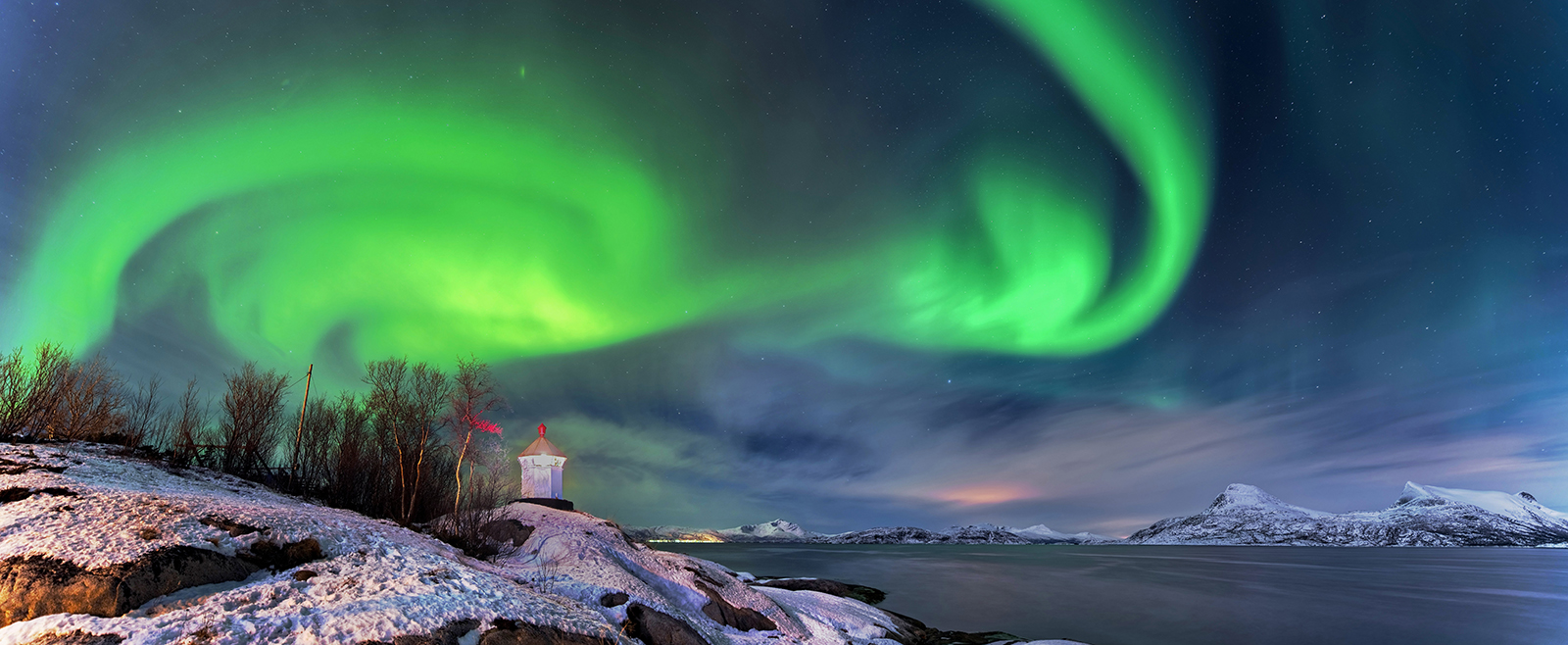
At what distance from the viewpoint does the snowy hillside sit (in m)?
9.05

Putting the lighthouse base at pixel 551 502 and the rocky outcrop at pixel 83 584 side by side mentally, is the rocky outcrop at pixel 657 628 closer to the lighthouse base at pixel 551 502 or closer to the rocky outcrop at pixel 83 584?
the rocky outcrop at pixel 83 584

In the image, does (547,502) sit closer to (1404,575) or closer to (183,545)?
(183,545)

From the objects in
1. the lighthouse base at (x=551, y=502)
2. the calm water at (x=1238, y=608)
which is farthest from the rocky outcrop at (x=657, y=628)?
the calm water at (x=1238, y=608)

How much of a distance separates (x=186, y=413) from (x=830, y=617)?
25.1m

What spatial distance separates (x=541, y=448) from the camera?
1175 inches

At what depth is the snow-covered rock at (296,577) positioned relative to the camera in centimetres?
927

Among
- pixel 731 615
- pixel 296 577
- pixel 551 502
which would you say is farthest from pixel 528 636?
pixel 551 502

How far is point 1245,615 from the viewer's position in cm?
4859

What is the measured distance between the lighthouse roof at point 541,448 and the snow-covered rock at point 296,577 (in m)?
11.2

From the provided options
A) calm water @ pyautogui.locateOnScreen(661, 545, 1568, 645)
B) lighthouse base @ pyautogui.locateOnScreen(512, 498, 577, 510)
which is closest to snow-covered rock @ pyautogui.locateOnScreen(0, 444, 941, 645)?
lighthouse base @ pyautogui.locateOnScreen(512, 498, 577, 510)

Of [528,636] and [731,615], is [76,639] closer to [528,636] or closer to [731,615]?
[528,636]

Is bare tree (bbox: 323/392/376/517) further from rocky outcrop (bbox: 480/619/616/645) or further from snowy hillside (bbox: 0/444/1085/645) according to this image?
rocky outcrop (bbox: 480/619/616/645)

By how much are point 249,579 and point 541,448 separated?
758 inches

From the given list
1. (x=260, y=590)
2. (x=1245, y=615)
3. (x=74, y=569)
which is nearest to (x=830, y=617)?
(x=260, y=590)
